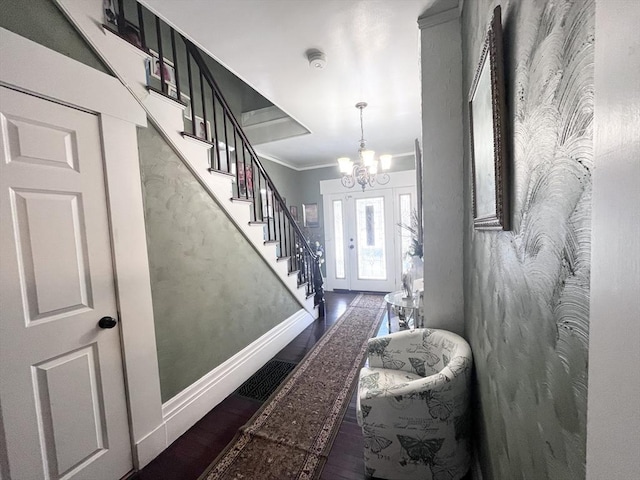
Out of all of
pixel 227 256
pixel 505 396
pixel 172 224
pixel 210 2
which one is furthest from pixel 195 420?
pixel 210 2

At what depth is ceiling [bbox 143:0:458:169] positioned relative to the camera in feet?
5.24

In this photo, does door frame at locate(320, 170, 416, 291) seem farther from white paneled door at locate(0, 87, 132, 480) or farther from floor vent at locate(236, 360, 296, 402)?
white paneled door at locate(0, 87, 132, 480)

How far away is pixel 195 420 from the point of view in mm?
1854

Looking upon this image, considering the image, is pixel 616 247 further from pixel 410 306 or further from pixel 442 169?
pixel 410 306

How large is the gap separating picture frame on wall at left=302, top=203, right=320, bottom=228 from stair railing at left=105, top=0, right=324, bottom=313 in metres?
1.36

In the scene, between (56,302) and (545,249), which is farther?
(56,302)

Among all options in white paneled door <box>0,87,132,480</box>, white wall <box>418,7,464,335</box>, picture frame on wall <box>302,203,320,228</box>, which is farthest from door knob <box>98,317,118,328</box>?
picture frame on wall <box>302,203,320,228</box>

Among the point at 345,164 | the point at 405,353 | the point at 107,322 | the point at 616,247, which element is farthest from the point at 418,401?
the point at 345,164

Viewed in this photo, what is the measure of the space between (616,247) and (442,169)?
1.63 meters

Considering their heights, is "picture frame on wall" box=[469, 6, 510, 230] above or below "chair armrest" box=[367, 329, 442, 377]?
above

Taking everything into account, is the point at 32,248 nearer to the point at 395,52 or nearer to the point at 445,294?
the point at 445,294

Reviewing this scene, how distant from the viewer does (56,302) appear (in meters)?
1.22

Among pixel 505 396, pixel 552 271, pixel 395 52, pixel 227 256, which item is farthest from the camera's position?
pixel 227 256

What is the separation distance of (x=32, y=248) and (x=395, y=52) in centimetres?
250
